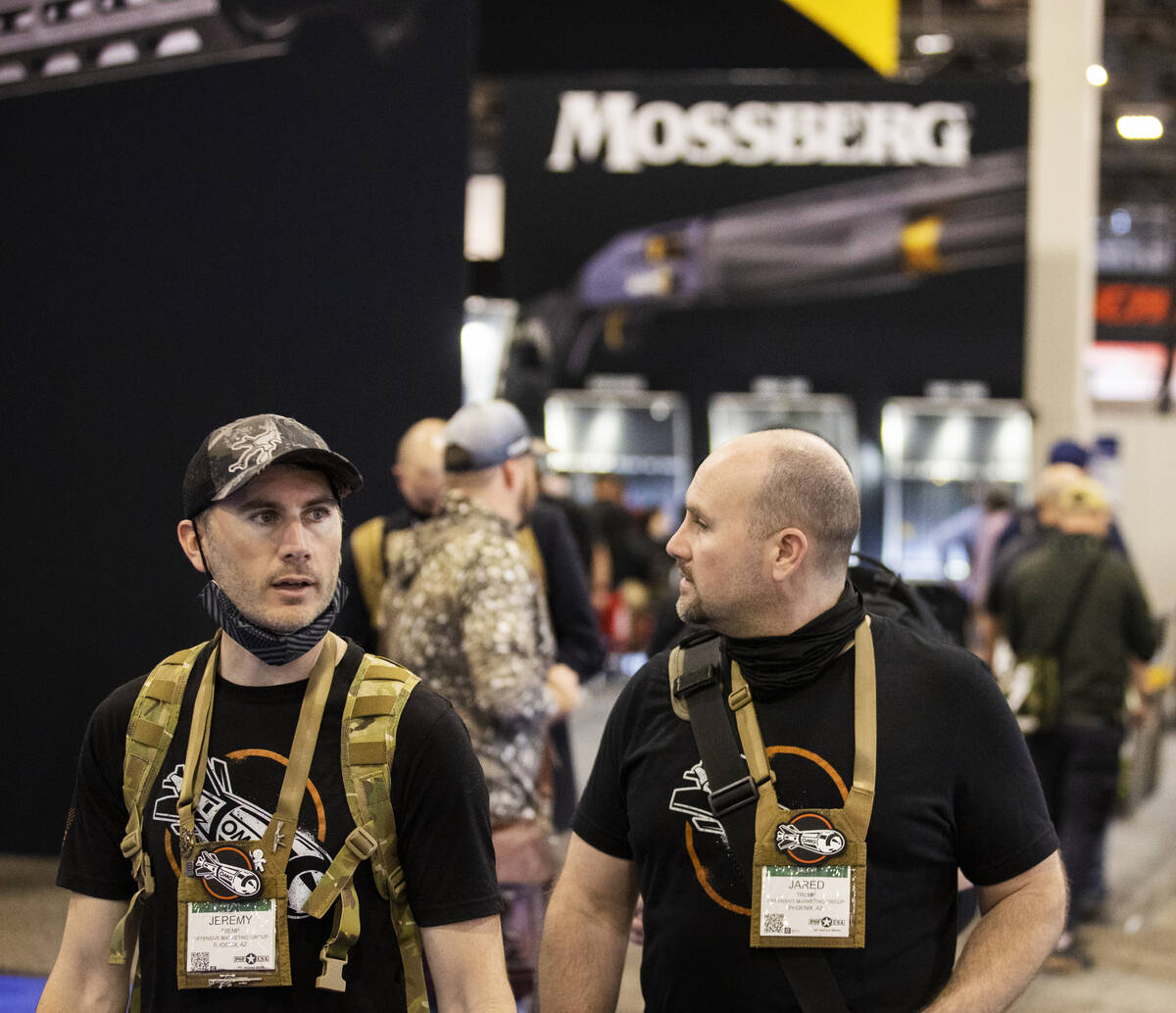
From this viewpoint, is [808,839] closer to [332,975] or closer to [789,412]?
[332,975]

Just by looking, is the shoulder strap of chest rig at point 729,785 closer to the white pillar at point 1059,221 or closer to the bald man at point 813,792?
the bald man at point 813,792

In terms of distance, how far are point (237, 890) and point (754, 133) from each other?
9.01 metres

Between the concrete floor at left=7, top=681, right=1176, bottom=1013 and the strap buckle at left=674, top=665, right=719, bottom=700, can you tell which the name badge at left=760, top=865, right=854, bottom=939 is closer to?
the strap buckle at left=674, top=665, right=719, bottom=700

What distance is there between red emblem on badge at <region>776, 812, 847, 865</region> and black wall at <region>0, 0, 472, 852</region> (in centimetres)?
308

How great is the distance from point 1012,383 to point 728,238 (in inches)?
84.4

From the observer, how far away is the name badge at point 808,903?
184 cm

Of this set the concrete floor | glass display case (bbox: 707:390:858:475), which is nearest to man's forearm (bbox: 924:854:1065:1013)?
the concrete floor

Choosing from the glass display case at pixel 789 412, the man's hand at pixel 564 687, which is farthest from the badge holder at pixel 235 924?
the glass display case at pixel 789 412

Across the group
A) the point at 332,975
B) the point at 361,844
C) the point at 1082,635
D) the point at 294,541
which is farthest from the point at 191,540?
the point at 1082,635

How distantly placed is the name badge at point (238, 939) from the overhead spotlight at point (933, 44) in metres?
17.2

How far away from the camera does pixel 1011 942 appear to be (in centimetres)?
189

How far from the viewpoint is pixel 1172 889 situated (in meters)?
6.69

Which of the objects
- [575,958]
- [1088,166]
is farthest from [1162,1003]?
[1088,166]

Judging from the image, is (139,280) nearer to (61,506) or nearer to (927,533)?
(61,506)
